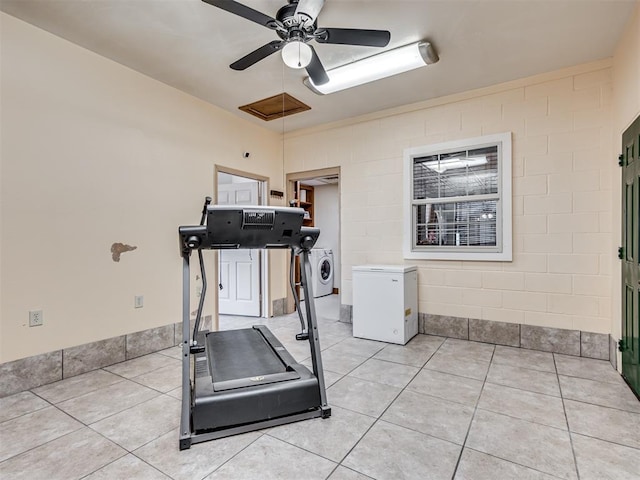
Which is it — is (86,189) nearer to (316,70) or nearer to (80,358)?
(80,358)

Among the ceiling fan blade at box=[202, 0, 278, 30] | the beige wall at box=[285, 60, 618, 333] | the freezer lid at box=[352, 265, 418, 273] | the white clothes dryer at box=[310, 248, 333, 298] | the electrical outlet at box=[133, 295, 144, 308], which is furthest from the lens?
the white clothes dryer at box=[310, 248, 333, 298]

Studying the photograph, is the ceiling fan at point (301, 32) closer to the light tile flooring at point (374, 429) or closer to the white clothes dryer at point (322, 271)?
the light tile flooring at point (374, 429)

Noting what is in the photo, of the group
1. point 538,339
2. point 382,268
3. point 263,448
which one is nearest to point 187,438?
point 263,448

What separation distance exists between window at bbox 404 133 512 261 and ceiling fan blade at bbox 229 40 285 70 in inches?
90.1

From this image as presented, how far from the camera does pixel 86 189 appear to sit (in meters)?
2.92

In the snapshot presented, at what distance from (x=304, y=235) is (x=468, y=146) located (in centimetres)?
254

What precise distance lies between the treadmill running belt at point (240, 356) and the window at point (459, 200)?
7.18ft

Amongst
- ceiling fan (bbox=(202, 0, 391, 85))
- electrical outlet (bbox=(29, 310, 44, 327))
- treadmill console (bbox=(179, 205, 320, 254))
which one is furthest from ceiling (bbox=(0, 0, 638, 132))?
electrical outlet (bbox=(29, 310, 44, 327))

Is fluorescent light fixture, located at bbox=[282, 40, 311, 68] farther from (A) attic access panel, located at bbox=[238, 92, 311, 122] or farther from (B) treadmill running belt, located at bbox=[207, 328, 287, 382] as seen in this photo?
(B) treadmill running belt, located at bbox=[207, 328, 287, 382]

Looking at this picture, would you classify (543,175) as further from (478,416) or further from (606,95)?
(478,416)

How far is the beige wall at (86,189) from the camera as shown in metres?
2.52

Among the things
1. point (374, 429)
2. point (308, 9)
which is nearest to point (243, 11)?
point (308, 9)

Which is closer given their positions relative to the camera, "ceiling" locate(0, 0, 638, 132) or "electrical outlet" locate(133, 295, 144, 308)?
"ceiling" locate(0, 0, 638, 132)

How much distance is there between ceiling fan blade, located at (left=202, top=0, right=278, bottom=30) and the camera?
192 centimetres
